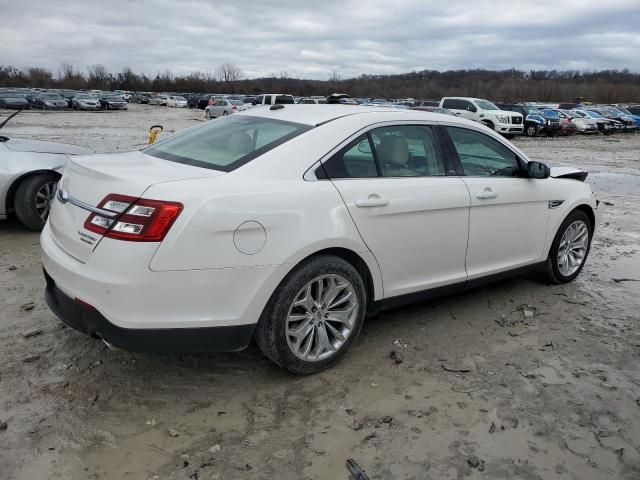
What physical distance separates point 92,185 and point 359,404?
191cm

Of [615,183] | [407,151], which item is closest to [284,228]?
[407,151]

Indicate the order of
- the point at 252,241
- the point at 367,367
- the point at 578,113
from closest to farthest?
the point at 252,241 → the point at 367,367 → the point at 578,113

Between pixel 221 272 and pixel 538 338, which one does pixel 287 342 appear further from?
pixel 538 338

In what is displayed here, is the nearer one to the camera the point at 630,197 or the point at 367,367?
the point at 367,367

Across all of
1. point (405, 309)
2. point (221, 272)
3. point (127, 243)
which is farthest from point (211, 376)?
point (405, 309)

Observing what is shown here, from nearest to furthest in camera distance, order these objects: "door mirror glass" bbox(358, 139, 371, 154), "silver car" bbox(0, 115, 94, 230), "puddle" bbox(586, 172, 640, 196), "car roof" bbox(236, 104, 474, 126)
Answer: "door mirror glass" bbox(358, 139, 371, 154) → "car roof" bbox(236, 104, 474, 126) → "silver car" bbox(0, 115, 94, 230) → "puddle" bbox(586, 172, 640, 196)

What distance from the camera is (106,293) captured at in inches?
109

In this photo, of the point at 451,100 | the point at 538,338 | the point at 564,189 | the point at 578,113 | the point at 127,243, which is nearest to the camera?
the point at 127,243

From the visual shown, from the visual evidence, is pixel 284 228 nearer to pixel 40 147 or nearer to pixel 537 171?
pixel 537 171

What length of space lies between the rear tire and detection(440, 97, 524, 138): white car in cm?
2325

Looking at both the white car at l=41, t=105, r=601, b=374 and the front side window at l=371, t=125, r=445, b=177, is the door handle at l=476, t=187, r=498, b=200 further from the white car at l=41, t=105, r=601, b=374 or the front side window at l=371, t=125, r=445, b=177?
the front side window at l=371, t=125, r=445, b=177

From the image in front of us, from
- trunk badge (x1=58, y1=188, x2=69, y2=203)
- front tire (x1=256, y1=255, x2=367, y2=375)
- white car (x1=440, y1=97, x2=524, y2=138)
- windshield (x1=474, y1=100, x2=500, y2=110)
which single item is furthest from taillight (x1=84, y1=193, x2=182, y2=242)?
windshield (x1=474, y1=100, x2=500, y2=110)

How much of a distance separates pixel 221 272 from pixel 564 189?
11.2 feet

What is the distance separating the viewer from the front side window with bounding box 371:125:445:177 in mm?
3709
